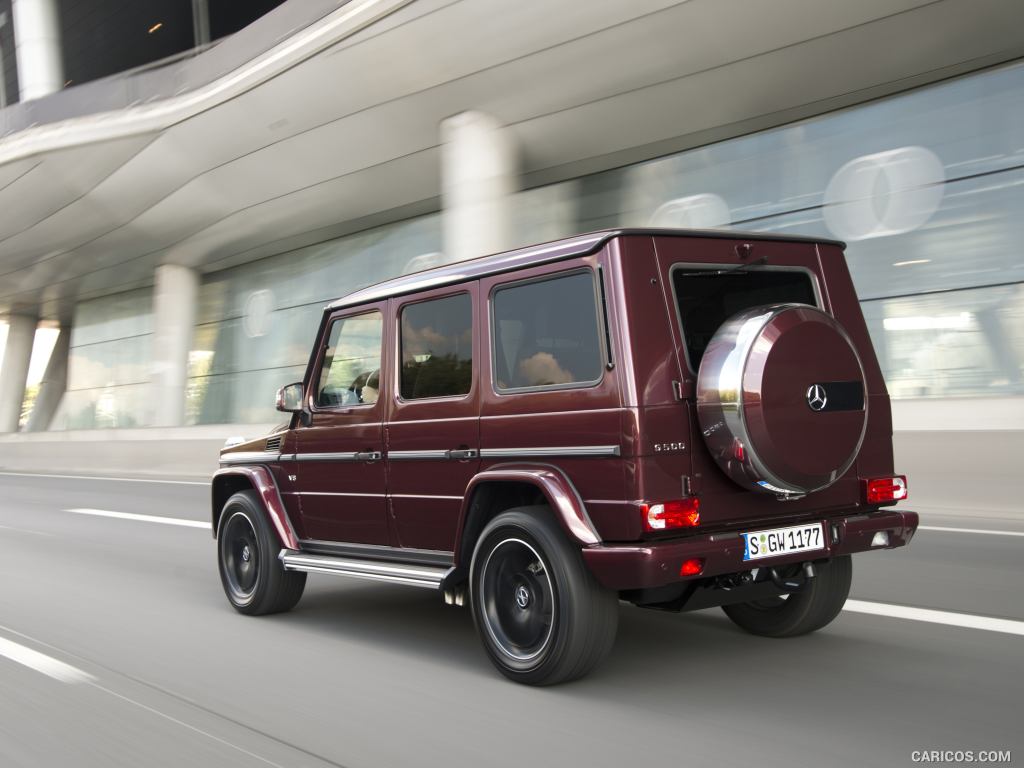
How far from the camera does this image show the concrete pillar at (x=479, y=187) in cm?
1585

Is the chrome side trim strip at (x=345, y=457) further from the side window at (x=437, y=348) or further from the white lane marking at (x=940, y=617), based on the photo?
the white lane marking at (x=940, y=617)

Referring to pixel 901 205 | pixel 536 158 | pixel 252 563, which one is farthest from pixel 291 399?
pixel 536 158

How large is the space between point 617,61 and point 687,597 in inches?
419

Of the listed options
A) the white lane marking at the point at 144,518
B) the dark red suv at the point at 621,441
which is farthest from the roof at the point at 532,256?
the white lane marking at the point at 144,518

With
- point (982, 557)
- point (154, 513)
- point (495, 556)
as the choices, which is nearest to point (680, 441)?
point (495, 556)

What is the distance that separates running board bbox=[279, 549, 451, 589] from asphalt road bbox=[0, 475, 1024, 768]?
38 centimetres

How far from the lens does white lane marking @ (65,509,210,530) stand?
11.4 metres

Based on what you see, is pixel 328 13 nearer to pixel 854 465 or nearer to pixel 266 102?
pixel 266 102

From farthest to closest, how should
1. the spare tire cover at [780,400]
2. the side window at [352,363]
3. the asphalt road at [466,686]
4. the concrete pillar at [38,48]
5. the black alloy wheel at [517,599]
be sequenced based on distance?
the concrete pillar at [38,48], the side window at [352,363], the black alloy wheel at [517,599], the spare tire cover at [780,400], the asphalt road at [466,686]

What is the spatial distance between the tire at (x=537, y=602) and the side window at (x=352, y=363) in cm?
140

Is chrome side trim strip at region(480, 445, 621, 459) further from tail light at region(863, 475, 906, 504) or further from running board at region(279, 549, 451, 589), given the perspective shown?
tail light at region(863, 475, 906, 504)

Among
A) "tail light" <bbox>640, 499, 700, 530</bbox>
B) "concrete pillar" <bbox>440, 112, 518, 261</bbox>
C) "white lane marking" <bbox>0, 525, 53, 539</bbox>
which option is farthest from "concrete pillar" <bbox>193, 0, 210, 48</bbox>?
"tail light" <bbox>640, 499, 700, 530</bbox>

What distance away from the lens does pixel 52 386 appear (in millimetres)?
46469

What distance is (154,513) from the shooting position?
12.7 m
